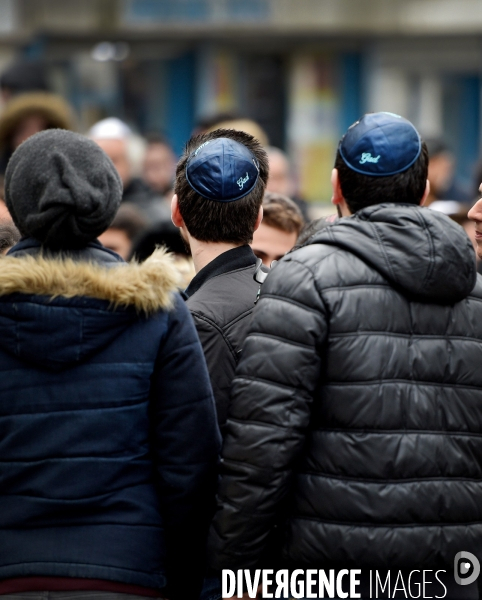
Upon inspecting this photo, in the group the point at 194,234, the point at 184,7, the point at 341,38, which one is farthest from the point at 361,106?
the point at 194,234

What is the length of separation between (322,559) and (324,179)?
12995mm

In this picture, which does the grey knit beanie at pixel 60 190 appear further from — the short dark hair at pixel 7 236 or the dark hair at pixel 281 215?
the dark hair at pixel 281 215

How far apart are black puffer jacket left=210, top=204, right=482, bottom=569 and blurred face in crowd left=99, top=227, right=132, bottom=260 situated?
3.05m

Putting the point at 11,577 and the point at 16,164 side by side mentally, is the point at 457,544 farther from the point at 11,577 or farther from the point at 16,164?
the point at 16,164

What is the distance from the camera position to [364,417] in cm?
291

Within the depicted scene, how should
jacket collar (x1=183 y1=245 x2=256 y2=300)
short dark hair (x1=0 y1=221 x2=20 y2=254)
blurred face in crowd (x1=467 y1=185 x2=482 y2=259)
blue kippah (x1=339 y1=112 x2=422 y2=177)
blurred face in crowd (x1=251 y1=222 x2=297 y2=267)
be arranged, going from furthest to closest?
blurred face in crowd (x1=251 y1=222 x2=297 y2=267)
blurred face in crowd (x1=467 y1=185 x2=482 y2=259)
short dark hair (x1=0 y1=221 x2=20 y2=254)
jacket collar (x1=183 y1=245 x2=256 y2=300)
blue kippah (x1=339 y1=112 x2=422 y2=177)

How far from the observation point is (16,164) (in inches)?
113

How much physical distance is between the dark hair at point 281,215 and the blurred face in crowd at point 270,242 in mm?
19

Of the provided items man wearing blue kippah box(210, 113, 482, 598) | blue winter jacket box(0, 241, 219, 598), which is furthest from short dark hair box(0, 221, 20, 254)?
man wearing blue kippah box(210, 113, 482, 598)

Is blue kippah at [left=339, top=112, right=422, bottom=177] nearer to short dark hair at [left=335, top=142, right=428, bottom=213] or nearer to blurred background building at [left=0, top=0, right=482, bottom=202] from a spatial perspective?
short dark hair at [left=335, top=142, right=428, bottom=213]

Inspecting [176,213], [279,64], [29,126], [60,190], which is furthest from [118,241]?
[279,64]

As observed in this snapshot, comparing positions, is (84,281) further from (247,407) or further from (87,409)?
(247,407)

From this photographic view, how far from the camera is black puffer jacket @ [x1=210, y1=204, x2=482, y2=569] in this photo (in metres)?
2.89

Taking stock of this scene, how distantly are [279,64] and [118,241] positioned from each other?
10274 mm
